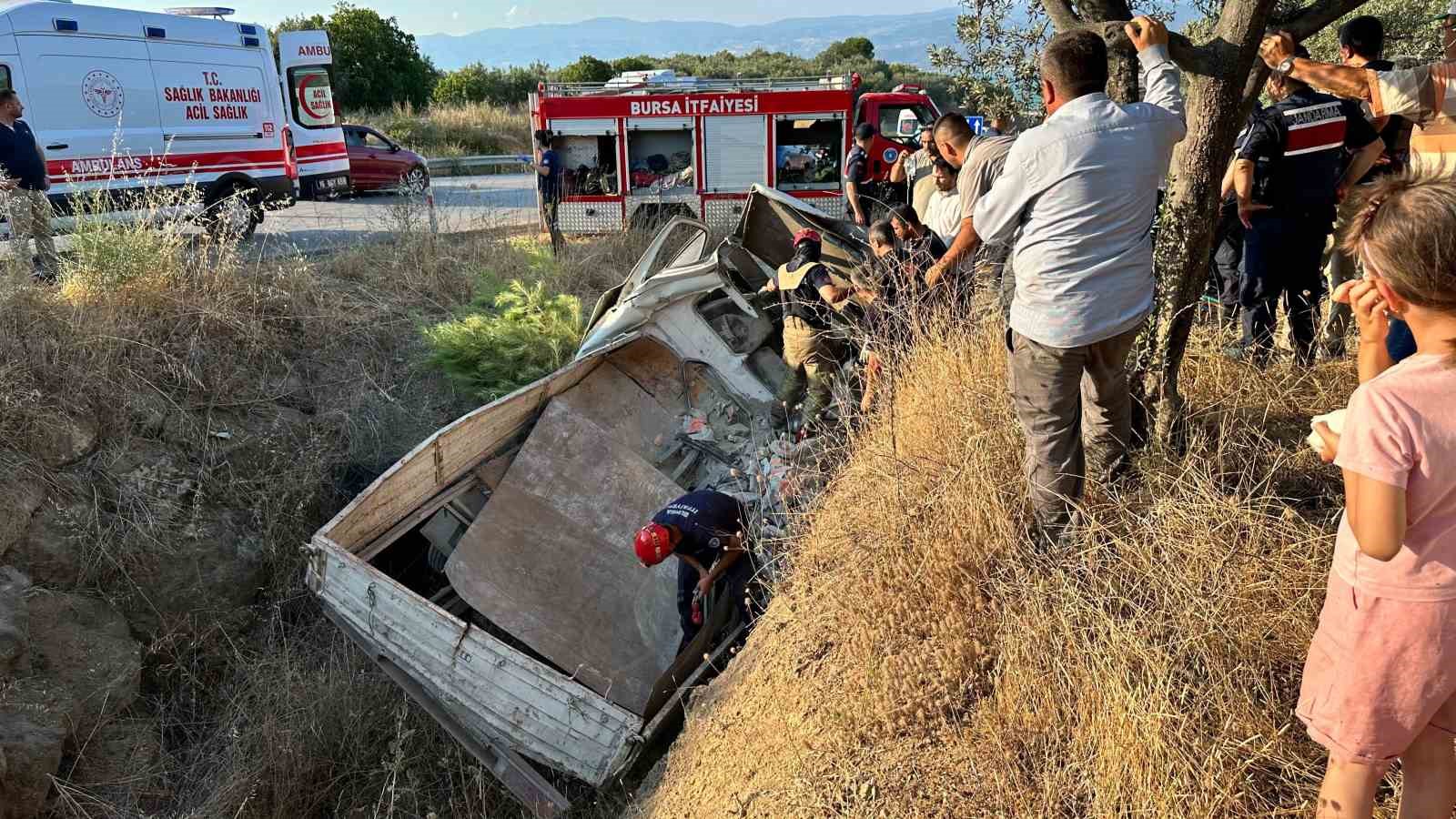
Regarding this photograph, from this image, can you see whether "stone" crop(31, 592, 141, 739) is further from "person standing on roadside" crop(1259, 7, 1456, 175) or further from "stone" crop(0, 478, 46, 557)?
"person standing on roadside" crop(1259, 7, 1456, 175)

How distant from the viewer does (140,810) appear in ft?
12.6

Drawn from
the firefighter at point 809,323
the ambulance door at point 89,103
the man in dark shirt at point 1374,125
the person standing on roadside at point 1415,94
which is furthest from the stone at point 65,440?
the man in dark shirt at point 1374,125

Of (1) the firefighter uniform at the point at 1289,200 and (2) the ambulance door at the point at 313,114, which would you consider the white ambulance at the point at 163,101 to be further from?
(1) the firefighter uniform at the point at 1289,200

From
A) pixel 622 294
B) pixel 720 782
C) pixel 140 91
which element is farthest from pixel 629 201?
pixel 720 782

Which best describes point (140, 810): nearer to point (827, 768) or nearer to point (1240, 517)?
point (827, 768)

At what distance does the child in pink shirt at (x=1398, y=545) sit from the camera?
156 cm

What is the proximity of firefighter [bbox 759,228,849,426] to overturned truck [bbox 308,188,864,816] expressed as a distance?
462 mm

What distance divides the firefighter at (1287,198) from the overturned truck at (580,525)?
7.50 ft

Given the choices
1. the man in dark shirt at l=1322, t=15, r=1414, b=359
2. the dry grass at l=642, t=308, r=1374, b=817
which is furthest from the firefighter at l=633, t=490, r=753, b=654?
the man in dark shirt at l=1322, t=15, r=1414, b=359

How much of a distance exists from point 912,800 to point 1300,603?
3.68ft

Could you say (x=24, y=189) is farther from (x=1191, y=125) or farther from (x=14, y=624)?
(x=1191, y=125)

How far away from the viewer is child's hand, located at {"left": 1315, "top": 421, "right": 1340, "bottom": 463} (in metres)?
1.68

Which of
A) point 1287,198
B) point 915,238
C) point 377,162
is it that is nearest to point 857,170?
point 915,238

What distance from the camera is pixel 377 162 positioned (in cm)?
1583
